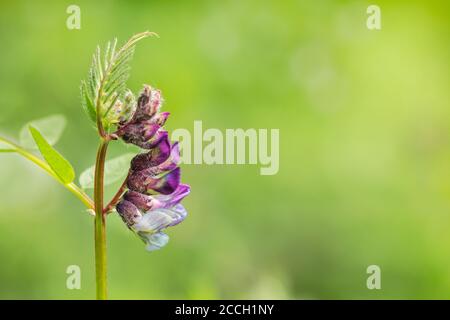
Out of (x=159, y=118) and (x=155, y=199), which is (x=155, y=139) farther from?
(x=155, y=199)

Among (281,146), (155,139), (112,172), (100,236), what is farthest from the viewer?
(281,146)

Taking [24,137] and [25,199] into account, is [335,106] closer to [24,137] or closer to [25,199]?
[25,199]

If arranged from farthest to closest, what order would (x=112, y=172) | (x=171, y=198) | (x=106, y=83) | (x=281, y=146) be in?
(x=281, y=146) < (x=112, y=172) < (x=171, y=198) < (x=106, y=83)

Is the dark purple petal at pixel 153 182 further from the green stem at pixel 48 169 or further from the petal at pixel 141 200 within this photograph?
the green stem at pixel 48 169

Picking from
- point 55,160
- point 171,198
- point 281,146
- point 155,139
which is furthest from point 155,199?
point 281,146

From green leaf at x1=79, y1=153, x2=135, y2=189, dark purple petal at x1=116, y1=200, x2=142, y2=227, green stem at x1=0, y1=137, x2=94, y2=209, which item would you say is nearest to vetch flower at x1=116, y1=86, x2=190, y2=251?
dark purple petal at x1=116, y1=200, x2=142, y2=227

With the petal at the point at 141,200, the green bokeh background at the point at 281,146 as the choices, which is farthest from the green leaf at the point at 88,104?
the green bokeh background at the point at 281,146
